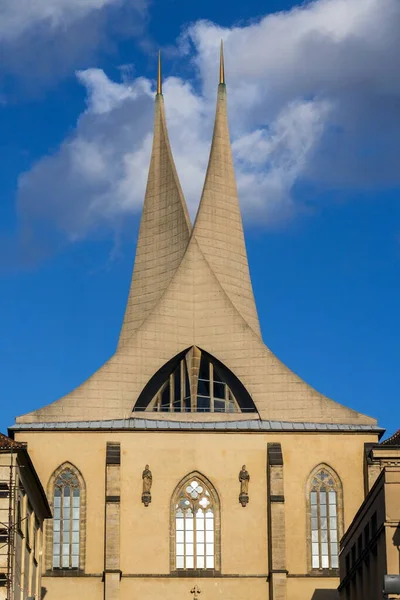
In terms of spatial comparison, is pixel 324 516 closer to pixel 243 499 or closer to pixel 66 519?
pixel 243 499

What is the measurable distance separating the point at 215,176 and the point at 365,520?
25.7m

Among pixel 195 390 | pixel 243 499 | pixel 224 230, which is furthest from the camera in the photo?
pixel 224 230

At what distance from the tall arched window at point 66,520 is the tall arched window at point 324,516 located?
25.2 ft

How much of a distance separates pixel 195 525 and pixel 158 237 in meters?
13.7

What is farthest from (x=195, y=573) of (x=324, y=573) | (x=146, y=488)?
(x=324, y=573)

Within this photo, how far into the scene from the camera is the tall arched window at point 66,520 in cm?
5000

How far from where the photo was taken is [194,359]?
5431 centimetres

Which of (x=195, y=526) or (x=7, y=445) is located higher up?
(x=195, y=526)

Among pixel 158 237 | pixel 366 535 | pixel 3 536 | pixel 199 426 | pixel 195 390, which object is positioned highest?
pixel 158 237

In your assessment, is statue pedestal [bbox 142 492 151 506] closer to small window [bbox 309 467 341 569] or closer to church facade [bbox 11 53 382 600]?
church facade [bbox 11 53 382 600]

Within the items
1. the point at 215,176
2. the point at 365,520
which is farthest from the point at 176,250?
the point at 365,520

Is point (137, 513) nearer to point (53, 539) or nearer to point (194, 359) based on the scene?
point (53, 539)

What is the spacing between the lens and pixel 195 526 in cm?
5059

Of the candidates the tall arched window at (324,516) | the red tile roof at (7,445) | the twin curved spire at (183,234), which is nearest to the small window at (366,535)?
the red tile roof at (7,445)
